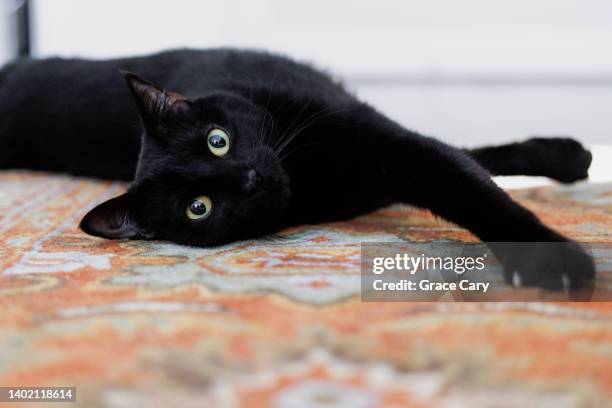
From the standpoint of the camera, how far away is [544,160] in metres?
1.44

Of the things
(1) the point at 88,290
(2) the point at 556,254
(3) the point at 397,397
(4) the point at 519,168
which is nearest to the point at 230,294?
(1) the point at 88,290

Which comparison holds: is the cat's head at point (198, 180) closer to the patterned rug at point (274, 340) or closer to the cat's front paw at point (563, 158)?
the patterned rug at point (274, 340)

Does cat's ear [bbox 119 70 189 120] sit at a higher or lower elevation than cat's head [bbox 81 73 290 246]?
higher

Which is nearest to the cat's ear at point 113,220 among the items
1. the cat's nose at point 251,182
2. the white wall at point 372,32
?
the cat's nose at point 251,182

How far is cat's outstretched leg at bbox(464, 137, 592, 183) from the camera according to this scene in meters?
1.44

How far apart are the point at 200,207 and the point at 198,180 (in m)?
0.05

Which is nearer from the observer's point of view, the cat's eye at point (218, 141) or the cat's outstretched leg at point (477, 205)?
the cat's outstretched leg at point (477, 205)

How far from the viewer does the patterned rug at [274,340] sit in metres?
0.52

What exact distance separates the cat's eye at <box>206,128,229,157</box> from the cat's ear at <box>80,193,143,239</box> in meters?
0.18

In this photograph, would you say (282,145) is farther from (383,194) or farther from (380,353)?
(380,353)

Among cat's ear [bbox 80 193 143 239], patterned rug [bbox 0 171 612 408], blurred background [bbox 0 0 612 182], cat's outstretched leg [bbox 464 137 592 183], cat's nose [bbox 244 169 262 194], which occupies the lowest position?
patterned rug [bbox 0 171 612 408]

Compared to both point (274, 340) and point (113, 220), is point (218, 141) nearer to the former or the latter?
point (113, 220)

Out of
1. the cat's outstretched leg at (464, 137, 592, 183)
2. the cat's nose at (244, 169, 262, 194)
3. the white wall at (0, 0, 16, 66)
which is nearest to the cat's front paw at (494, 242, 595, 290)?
the cat's nose at (244, 169, 262, 194)

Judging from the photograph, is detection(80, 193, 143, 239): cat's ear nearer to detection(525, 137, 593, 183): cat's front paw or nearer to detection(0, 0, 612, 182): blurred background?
detection(525, 137, 593, 183): cat's front paw
